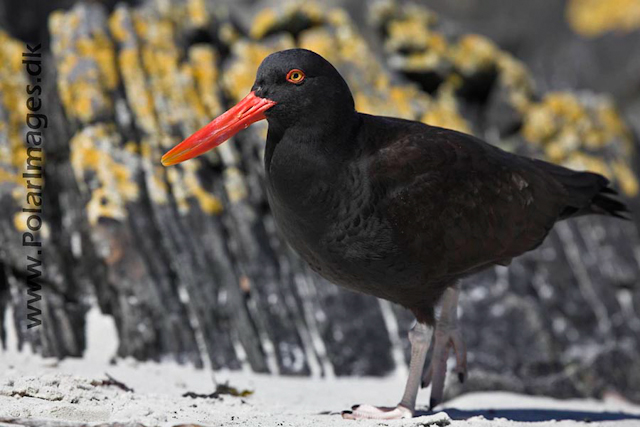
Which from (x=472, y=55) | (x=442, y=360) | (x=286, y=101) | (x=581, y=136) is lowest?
(x=442, y=360)

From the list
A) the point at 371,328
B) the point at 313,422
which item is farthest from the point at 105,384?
the point at 371,328

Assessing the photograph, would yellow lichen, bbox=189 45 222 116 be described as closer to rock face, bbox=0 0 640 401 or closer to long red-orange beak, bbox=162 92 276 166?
rock face, bbox=0 0 640 401

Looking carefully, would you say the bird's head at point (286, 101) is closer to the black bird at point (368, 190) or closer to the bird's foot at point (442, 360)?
the black bird at point (368, 190)

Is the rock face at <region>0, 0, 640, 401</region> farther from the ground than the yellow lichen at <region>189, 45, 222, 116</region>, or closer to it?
closer to it

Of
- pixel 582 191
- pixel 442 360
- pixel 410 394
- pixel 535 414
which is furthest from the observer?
pixel 582 191

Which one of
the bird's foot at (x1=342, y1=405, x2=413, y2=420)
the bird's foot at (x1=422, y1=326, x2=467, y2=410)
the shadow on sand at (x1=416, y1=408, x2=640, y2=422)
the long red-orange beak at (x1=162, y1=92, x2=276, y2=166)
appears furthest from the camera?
the bird's foot at (x1=422, y1=326, x2=467, y2=410)

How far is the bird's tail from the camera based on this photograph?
526 cm

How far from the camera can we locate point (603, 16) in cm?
1377

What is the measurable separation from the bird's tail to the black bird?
2.60 ft

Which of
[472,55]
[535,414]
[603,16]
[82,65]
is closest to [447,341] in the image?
[535,414]

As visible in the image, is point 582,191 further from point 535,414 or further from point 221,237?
point 221,237

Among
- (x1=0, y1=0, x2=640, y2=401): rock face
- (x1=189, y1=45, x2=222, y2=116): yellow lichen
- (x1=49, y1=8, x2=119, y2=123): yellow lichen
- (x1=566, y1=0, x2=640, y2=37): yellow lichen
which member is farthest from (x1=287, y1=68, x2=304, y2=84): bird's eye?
(x1=566, y1=0, x2=640, y2=37): yellow lichen

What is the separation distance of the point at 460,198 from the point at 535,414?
5.41 ft

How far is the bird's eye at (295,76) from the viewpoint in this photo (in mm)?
4137
